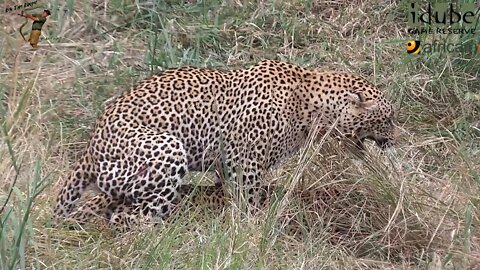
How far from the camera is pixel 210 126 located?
5105mm

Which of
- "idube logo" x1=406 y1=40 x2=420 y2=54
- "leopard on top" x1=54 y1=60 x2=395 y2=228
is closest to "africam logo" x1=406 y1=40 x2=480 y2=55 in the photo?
"idube logo" x1=406 y1=40 x2=420 y2=54

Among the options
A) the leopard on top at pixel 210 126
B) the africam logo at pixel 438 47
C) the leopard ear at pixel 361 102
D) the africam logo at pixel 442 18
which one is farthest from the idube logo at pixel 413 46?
the leopard ear at pixel 361 102

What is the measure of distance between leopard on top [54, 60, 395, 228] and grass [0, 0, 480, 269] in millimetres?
193

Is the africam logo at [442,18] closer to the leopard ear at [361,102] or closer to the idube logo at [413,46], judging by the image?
the idube logo at [413,46]

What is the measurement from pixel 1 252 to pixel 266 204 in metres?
1.63

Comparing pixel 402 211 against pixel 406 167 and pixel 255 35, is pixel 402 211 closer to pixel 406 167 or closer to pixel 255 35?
pixel 406 167

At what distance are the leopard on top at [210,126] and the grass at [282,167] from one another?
7.6 inches

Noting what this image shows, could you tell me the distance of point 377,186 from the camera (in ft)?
14.9

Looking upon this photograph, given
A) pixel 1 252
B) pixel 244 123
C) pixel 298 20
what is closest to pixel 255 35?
pixel 298 20

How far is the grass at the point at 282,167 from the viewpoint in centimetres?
404

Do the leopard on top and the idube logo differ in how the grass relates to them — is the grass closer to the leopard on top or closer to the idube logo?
the idube logo

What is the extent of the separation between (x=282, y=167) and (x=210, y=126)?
19.3 inches

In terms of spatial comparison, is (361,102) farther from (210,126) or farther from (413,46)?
(413,46)

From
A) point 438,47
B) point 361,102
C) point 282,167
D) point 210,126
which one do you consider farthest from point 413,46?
point 210,126
